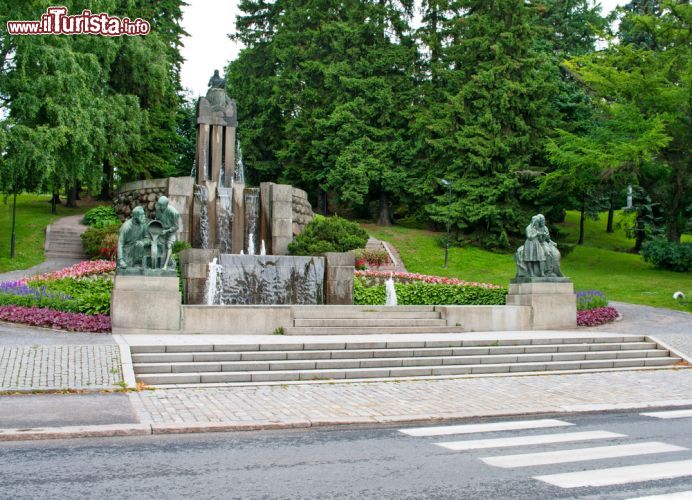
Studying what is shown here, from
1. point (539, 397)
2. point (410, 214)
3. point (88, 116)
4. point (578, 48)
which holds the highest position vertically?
point (578, 48)

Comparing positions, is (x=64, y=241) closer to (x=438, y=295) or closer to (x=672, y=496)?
(x=438, y=295)

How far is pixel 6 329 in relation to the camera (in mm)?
14852

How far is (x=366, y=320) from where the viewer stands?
18.0 metres

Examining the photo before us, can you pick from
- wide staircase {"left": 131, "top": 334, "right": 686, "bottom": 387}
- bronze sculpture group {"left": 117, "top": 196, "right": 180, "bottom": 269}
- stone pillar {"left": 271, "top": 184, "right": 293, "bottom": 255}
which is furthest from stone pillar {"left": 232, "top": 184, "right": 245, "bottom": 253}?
wide staircase {"left": 131, "top": 334, "right": 686, "bottom": 387}

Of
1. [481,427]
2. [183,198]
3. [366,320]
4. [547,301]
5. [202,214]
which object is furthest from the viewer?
[202,214]

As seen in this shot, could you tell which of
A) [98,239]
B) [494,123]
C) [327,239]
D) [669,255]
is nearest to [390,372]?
[327,239]

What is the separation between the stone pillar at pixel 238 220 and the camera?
2920 centimetres

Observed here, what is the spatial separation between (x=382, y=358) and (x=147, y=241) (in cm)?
589

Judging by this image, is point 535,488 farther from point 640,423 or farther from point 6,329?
point 6,329

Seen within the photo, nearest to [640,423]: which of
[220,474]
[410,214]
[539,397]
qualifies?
[539,397]

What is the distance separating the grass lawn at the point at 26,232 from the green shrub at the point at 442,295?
50.7 feet

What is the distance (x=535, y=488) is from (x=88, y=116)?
27402 millimetres

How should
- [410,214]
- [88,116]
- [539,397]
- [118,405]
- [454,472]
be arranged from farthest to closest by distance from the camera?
[410,214] → [88,116] → [539,397] → [118,405] → [454,472]

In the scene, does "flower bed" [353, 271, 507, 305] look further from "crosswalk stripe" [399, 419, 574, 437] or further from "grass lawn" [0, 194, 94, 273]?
"grass lawn" [0, 194, 94, 273]
